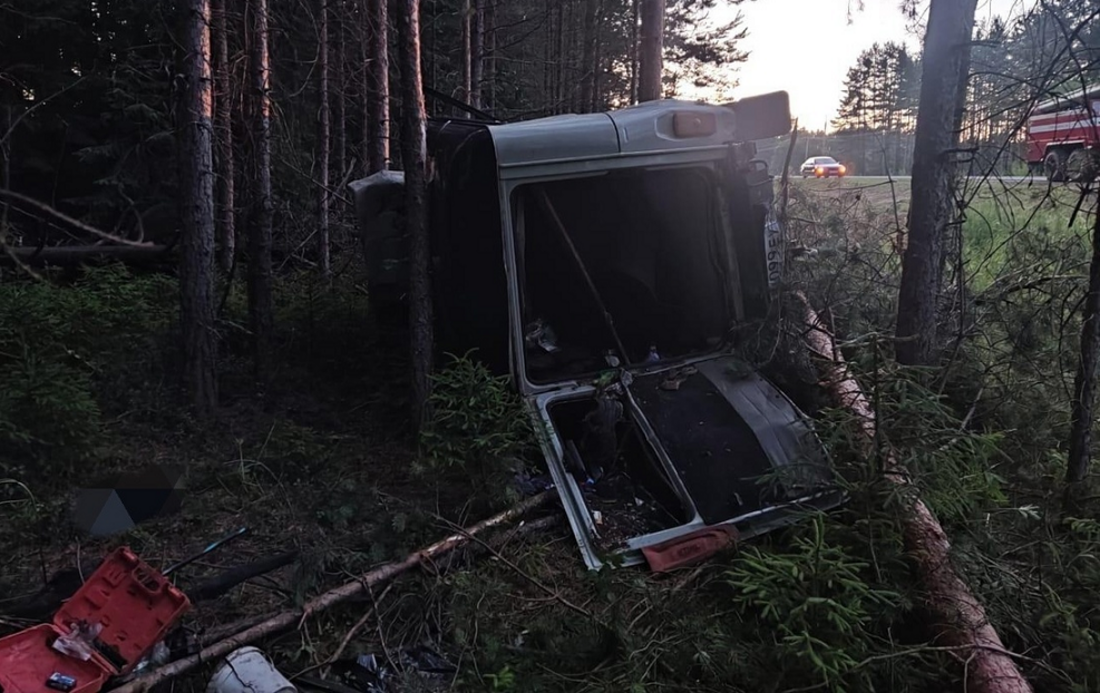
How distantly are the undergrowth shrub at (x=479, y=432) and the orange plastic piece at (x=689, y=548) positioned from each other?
844 mm

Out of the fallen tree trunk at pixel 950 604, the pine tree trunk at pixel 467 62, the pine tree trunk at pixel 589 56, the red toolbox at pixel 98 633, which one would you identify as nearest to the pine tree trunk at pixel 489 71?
the pine tree trunk at pixel 467 62

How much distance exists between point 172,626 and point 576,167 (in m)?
3.16

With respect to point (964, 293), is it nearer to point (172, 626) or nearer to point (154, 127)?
point (172, 626)

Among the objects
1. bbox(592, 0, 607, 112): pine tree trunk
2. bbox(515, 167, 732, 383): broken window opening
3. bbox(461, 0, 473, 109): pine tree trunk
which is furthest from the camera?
bbox(592, 0, 607, 112): pine tree trunk

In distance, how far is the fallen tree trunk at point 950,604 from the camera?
2828mm

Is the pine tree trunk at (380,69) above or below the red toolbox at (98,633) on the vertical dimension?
above

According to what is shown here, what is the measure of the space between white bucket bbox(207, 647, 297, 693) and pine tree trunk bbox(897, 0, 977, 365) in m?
4.05

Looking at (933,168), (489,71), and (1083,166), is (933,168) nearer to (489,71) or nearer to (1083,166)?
(1083,166)

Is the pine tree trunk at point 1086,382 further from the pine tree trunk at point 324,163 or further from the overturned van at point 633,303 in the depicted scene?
the pine tree trunk at point 324,163

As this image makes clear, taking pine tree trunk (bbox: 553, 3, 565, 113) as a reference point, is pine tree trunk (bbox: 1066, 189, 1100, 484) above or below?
below

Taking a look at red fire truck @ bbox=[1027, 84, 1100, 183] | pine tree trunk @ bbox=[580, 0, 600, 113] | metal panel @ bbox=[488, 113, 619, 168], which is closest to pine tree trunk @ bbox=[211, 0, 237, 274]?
metal panel @ bbox=[488, 113, 619, 168]

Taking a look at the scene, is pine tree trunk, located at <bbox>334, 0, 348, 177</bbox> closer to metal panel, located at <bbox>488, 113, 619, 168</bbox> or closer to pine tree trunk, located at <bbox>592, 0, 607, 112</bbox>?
metal panel, located at <bbox>488, 113, 619, 168</bbox>

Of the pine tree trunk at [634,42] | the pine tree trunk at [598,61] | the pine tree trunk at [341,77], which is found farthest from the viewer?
the pine tree trunk at [598,61]

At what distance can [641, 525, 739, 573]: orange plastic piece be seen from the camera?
11.9 ft
